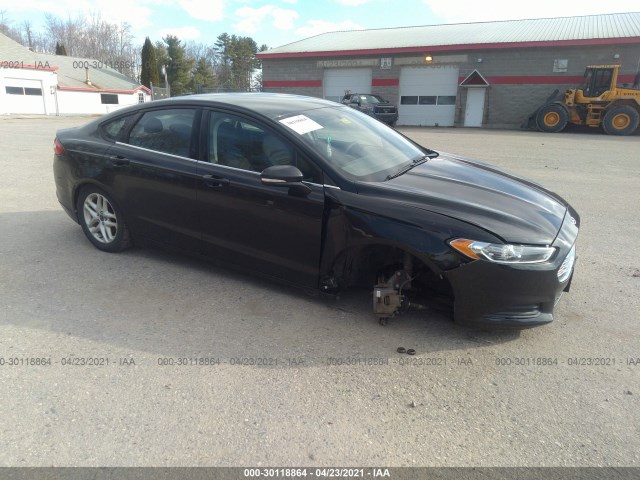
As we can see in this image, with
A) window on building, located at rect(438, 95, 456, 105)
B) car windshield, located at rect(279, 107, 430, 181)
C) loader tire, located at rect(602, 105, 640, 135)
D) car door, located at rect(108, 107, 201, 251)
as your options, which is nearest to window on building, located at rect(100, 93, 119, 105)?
A: window on building, located at rect(438, 95, 456, 105)

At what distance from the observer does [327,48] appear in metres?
31.0

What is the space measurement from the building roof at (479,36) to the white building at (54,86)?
19.1 meters

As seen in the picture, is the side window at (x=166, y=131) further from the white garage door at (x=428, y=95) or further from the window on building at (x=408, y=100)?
the window on building at (x=408, y=100)

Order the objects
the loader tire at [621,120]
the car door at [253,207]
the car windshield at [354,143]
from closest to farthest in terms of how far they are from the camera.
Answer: the car door at [253,207] → the car windshield at [354,143] → the loader tire at [621,120]

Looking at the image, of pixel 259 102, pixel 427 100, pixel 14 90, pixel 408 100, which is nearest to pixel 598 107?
pixel 427 100

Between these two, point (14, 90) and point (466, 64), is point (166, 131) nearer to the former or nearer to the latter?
point (466, 64)

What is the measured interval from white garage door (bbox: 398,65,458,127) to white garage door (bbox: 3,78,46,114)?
94.6 ft

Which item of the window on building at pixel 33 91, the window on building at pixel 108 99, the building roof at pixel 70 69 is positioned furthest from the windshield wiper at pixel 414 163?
the window on building at pixel 108 99

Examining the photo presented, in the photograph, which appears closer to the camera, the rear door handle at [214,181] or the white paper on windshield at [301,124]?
the white paper on windshield at [301,124]

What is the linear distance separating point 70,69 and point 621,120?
4737 centimetres

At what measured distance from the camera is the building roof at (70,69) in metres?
37.2

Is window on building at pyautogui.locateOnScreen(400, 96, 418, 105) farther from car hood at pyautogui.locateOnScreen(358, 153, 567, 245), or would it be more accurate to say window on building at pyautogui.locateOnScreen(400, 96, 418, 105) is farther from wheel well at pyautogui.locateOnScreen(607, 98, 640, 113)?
car hood at pyautogui.locateOnScreen(358, 153, 567, 245)

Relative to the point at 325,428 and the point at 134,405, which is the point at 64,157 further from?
the point at 325,428

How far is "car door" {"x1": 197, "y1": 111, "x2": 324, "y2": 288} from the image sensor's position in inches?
134
